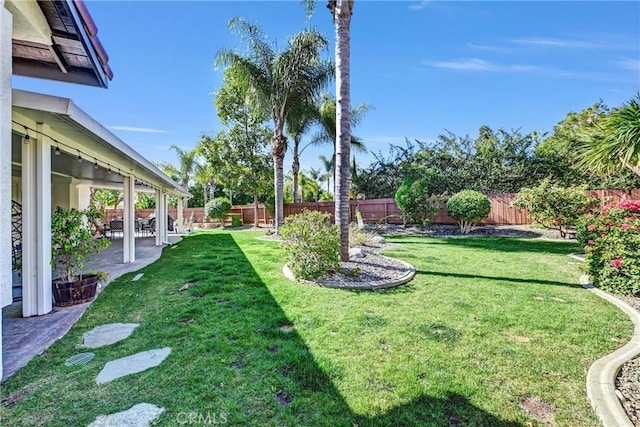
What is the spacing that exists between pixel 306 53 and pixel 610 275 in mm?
11266

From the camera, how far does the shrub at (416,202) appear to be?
45.8ft

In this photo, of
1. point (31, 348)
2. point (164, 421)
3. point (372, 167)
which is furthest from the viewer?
point (372, 167)

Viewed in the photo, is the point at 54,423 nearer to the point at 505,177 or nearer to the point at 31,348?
the point at 31,348

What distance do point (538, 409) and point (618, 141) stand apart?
21.7 ft

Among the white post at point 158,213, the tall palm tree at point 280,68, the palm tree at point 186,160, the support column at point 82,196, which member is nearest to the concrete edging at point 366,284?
the tall palm tree at point 280,68

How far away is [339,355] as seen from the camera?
9.27 feet

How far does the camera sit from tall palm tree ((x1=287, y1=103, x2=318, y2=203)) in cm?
1370

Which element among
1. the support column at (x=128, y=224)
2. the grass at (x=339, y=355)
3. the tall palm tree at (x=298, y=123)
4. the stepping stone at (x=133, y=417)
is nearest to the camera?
the stepping stone at (x=133, y=417)

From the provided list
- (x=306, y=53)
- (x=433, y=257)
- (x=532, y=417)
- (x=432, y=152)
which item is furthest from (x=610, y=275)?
(x=432, y=152)

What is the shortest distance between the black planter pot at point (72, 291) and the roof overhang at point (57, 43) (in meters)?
3.21

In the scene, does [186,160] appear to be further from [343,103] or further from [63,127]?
[63,127]

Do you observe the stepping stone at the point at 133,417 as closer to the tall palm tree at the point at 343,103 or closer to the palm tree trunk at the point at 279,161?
the tall palm tree at the point at 343,103

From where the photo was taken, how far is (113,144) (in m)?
4.94

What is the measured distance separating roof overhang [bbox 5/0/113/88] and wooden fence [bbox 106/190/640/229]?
7614mm
